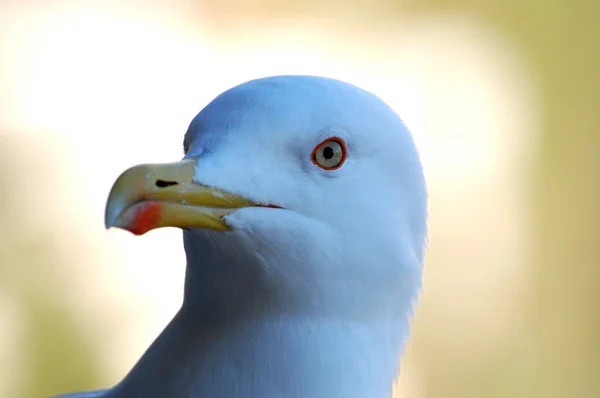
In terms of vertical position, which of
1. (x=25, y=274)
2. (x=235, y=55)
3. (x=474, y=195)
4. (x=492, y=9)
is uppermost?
(x=492, y=9)

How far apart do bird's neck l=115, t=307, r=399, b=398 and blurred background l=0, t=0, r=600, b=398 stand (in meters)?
0.80

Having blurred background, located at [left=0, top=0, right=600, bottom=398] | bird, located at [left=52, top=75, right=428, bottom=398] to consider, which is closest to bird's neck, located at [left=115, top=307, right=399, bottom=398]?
bird, located at [left=52, top=75, right=428, bottom=398]

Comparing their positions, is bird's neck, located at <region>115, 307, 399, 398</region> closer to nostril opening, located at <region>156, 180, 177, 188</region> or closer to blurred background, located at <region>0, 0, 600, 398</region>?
nostril opening, located at <region>156, 180, 177, 188</region>

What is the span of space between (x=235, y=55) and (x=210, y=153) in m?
0.88

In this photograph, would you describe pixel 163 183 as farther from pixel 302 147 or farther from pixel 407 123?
pixel 407 123

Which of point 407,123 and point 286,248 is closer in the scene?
point 286,248

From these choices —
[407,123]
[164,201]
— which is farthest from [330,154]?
[407,123]

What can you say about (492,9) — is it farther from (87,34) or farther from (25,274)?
(25,274)

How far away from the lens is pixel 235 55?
1276 millimetres

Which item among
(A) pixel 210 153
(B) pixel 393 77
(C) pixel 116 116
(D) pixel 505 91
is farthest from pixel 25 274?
(A) pixel 210 153

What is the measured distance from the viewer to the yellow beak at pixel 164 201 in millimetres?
389

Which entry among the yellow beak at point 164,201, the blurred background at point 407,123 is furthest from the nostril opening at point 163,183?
the blurred background at point 407,123

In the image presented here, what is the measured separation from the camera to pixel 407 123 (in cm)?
132

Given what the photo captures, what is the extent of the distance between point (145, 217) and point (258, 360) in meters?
0.11
